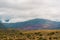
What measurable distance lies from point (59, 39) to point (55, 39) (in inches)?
41.8

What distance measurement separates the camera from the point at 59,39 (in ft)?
154

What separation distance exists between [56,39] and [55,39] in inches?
20.5

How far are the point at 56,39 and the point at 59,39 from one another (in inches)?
49.1

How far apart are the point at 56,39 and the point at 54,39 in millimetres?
900

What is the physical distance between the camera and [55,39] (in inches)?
1879

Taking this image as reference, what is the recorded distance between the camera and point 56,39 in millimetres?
48156

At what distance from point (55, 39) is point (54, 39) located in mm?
382

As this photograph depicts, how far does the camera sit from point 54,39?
156 feet

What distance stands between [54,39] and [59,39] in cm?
114
